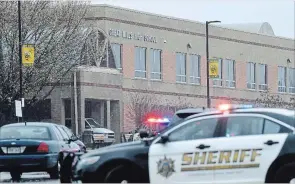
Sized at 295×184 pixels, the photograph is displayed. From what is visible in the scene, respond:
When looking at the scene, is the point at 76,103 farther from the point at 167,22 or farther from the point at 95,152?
the point at 95,152

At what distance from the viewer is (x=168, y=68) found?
6694cm

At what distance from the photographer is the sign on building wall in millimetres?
60938

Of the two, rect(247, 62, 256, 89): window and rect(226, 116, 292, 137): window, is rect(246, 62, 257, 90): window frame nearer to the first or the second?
rect(247, 62, 256, 89): window

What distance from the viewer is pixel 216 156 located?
14.8m

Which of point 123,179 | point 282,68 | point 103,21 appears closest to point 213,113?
point 123,179

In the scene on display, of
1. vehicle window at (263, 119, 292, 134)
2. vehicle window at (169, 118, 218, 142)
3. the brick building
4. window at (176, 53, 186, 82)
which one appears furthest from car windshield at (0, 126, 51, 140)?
window at (176, 53, 186, 82)

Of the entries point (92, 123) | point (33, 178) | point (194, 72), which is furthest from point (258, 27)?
point (33, 178)

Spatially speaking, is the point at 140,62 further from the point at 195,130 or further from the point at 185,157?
the point at 185,157

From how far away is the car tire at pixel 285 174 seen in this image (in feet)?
47.7

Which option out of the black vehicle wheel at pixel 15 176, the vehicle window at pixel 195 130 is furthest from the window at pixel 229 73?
the vehicle window at pixel 195 130

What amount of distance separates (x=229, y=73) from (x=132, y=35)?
13.0 metres

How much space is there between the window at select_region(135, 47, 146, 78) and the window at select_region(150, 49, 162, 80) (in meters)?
0.93

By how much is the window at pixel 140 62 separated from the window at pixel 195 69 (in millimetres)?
6121

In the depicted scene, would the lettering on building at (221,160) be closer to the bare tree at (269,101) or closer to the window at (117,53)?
the window at (117,53)
